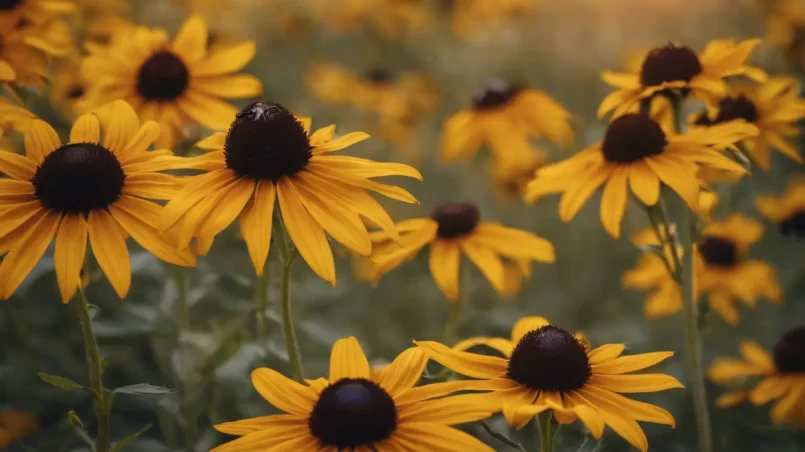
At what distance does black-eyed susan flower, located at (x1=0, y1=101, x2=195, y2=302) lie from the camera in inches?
47.7

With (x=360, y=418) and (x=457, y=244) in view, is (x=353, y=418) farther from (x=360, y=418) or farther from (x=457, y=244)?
(x=457, y=244)

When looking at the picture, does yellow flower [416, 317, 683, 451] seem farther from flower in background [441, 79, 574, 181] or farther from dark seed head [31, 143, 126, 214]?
flower in background [441, 79, 574, 181]

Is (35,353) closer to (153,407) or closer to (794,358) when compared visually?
(153,407)

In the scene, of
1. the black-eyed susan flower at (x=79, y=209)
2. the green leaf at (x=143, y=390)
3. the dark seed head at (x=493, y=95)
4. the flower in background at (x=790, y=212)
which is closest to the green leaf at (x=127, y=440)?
the green leaf at (x=143, y=390)

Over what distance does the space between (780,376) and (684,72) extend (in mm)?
863

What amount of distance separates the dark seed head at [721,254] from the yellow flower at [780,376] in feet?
1.39

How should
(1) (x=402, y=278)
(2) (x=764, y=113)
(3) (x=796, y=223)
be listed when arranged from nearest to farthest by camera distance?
(2) (x=764, y=113) → (3) (x=796, y=223) → (1) (x=402, y=278)

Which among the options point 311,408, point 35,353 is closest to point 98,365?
point 311,408

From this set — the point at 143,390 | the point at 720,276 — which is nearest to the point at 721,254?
the point at 720,276

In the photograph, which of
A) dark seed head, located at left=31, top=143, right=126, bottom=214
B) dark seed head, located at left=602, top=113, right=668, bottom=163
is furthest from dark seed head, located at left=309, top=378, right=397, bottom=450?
dark seed head, located at left=602, top=113, right=668, bottom=163

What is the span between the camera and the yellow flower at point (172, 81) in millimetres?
1819

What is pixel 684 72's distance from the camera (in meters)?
1.66

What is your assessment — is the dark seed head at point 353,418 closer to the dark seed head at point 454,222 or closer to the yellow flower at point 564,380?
the yellow flower at point 564,380

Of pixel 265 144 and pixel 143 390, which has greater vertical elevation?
pixel 265 144
